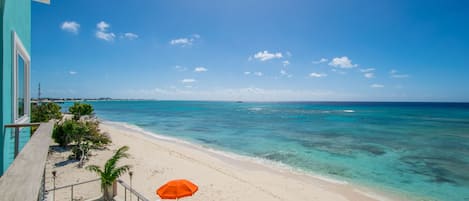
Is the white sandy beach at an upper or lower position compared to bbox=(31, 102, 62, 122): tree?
lower

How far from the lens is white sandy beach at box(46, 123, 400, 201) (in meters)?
9.79

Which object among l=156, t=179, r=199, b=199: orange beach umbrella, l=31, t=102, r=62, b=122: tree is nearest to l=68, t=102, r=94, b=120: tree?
l=31, t=102, r=62, b=122: tree

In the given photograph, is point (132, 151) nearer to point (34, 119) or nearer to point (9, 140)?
point (34, 119)

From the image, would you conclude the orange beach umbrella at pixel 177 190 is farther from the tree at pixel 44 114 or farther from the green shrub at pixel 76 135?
the tree at pixel 44 114

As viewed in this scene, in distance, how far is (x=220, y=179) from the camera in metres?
11.5

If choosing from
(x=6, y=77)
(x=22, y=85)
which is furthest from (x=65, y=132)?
(x=6, y=77)

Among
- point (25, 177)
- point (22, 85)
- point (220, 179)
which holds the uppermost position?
point (22, 85)

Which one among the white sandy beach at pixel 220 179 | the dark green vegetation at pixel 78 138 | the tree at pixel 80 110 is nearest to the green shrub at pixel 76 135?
the dark green vegetation at pixel 78 138

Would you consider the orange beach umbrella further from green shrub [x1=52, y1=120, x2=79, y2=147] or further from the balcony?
green shrub [x1=52, y1=120, x2=79, y2=147]

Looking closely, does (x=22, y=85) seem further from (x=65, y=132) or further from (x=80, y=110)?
(x=80, y=110)

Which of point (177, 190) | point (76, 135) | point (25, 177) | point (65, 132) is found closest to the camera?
point (25, 177)

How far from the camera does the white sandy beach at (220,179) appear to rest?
9.79 meters

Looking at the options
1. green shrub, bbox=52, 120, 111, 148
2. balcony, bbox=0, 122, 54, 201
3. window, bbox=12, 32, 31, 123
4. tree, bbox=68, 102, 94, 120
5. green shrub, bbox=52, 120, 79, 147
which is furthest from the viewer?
tree, bbox=68, 102, 94, 120

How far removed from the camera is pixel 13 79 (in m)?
3.56
